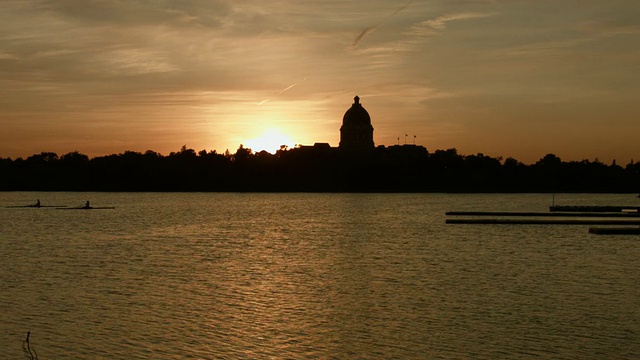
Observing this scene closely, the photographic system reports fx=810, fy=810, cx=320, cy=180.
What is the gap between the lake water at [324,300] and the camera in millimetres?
24770

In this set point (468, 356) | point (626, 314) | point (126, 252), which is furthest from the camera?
point (126, 252)

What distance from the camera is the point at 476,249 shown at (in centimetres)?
5988

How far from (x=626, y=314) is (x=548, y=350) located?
23.2ft

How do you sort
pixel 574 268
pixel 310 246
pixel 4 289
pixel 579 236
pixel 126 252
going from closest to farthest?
1. pixel 4 289
2. pixel 574 268
3. pixel 126 252
4. pixel 310 246
5. pixel 579 236

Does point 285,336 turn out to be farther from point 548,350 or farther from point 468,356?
point 548,350

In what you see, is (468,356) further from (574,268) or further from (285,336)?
(574,268)

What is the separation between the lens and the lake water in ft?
81.3

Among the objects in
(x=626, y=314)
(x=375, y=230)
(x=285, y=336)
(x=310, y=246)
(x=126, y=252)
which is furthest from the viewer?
(x=375, y=230)

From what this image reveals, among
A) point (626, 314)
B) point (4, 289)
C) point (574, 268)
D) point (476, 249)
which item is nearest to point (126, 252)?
point (4, 289)

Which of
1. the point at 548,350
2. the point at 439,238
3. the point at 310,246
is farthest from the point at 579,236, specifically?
the point at 548,350

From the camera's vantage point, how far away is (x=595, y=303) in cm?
3225

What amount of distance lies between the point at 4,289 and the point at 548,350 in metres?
24.8

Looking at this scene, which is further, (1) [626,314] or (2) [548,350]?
(1) [626,314]

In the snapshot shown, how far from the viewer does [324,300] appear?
3425 centimetres
